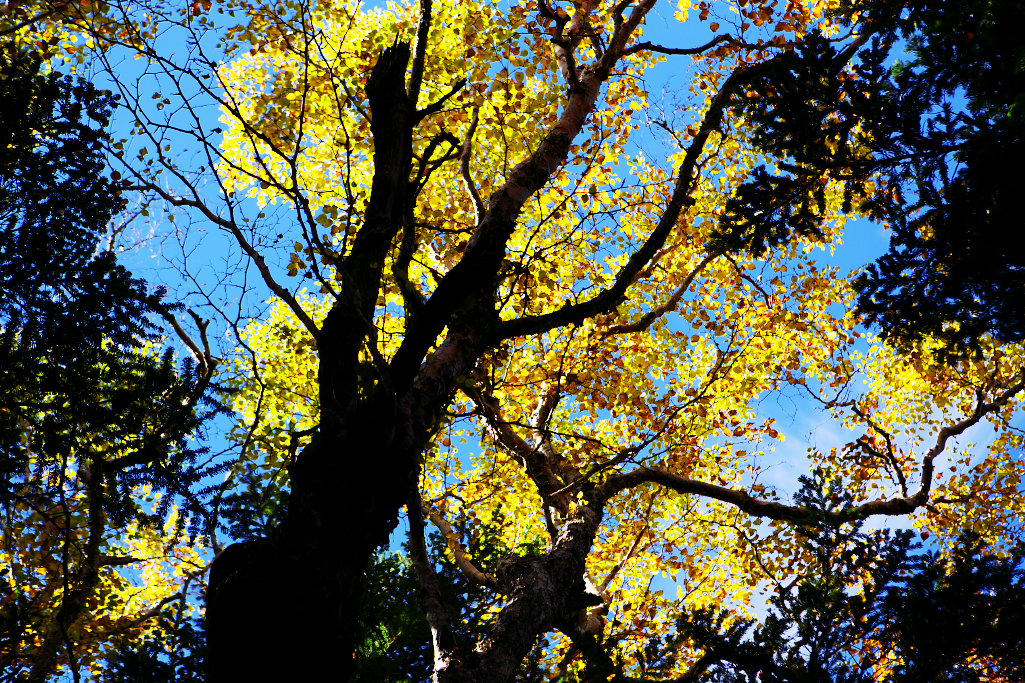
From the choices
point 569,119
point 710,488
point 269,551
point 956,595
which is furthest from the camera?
point 710,488

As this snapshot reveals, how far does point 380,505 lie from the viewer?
4.34 m

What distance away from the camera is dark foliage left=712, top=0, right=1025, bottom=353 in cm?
466

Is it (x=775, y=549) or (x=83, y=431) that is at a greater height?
(x=775, y=549)

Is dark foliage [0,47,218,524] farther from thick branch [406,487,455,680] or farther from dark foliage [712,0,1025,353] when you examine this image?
dark foliage [712,0,1025,353]

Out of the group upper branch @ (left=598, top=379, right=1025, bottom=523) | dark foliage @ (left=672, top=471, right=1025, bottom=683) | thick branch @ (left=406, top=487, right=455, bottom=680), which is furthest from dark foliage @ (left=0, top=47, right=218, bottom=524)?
upper branch @ (left=598, top=379, right=1025, bottom=523)

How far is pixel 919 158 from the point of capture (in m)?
5.46

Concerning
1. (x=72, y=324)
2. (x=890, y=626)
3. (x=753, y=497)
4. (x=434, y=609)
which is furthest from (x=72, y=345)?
(x=753, y=497)

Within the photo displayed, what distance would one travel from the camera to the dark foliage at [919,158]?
4.66 m

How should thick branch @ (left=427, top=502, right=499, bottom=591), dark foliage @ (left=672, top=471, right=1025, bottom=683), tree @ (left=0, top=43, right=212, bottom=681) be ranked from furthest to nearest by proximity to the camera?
thick branch @ (left=427, top=502, right=499, bottom=591) → tree @ (left=0, top=43, right=212, bottom=681) → dark foliage @ (left=672, top=471, right=1025, bottom=683)

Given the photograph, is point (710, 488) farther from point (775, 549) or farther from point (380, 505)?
point (775, 549)

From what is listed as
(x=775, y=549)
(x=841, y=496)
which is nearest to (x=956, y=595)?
(x=841, y=496)

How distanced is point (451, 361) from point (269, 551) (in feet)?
7.44

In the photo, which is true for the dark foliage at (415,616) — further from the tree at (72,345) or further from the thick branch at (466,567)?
the tree at (72,345)

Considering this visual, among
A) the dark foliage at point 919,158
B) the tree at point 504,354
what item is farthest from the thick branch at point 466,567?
the dark foliage at point 919,158
